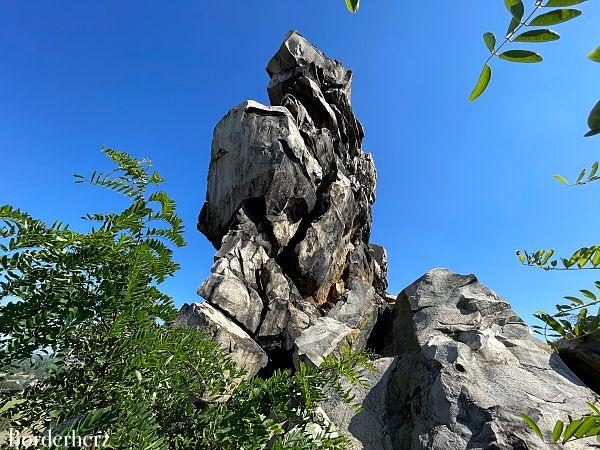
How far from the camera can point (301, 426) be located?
3436 mm

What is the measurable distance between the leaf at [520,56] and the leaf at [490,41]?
0.05 m

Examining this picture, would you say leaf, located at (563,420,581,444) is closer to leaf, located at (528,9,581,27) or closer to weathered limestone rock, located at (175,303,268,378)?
leaf, located at (528,9,581,27)

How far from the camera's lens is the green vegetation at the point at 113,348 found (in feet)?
7.94

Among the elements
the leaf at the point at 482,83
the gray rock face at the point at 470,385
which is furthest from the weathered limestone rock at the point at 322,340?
the leaf at the point at 482,83

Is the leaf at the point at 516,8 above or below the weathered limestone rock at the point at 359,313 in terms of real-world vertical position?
below

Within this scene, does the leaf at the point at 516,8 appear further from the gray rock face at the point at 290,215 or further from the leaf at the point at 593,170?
the gray rock face at the point at 290,215

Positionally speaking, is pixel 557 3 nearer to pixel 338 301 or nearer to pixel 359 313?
pixel 359 313

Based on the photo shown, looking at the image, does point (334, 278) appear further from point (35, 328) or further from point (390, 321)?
point (35, 328)

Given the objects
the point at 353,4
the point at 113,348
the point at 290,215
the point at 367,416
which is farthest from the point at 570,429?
the point at 290,215

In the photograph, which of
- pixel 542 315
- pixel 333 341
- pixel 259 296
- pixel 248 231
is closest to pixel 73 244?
pixel 542 315

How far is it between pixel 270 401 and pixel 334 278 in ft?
65.7

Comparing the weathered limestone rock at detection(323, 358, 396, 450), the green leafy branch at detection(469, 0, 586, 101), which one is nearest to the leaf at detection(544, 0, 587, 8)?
the green leafy branch at detection(469, 0, 586, 101)

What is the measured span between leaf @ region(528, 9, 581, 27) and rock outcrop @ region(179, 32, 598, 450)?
1579 mm

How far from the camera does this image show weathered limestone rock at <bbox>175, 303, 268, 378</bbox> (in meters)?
11.9
